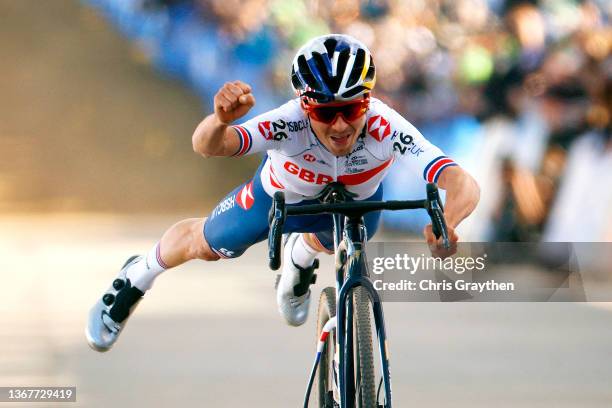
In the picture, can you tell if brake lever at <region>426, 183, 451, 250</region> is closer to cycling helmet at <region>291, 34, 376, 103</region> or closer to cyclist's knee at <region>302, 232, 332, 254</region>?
cycling helmet at <region>291, 34, 376, 103</region>

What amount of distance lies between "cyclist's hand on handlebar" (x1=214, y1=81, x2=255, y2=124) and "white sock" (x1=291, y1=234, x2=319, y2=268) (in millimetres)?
1588

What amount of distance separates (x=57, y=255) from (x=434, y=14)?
147 inches

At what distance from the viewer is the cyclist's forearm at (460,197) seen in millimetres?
4410

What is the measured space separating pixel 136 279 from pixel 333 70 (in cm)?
170

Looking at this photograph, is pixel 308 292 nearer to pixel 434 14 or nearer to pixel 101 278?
pixel 101 278

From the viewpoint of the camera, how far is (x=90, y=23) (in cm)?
1284

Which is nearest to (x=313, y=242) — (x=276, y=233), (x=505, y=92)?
(x=276, y=233)

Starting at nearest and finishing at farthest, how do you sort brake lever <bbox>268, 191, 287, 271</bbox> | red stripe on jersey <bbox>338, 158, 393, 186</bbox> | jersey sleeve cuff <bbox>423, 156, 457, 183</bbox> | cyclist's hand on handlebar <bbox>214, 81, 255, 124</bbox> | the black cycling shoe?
brake lever <bbox>268, 191, 287, 271</bbox> < cyclist's hand on handlebar <bbox>214, 81, 255, 124</bbox> < jersey sleeve cuff <bbox>423, 156, 457, 183</bbox> < red stripe on jersey <bbox>338, 158, 393, 186</bbox> < the black cycling shoe

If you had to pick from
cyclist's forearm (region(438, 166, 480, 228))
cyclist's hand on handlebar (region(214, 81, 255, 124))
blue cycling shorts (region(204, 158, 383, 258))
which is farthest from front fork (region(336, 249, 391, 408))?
blue cycling shorts (region(204, 158, 383, 258))

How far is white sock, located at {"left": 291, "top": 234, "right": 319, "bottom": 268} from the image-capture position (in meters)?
5.77

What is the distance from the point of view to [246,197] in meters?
5.29

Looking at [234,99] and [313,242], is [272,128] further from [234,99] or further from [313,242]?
[313,242]

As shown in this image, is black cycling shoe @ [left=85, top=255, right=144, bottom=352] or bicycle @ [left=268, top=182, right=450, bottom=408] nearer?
bicycle @ [left=268, top=182, right=450, bottom=408]

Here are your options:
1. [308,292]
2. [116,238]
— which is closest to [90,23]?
[116,238]
